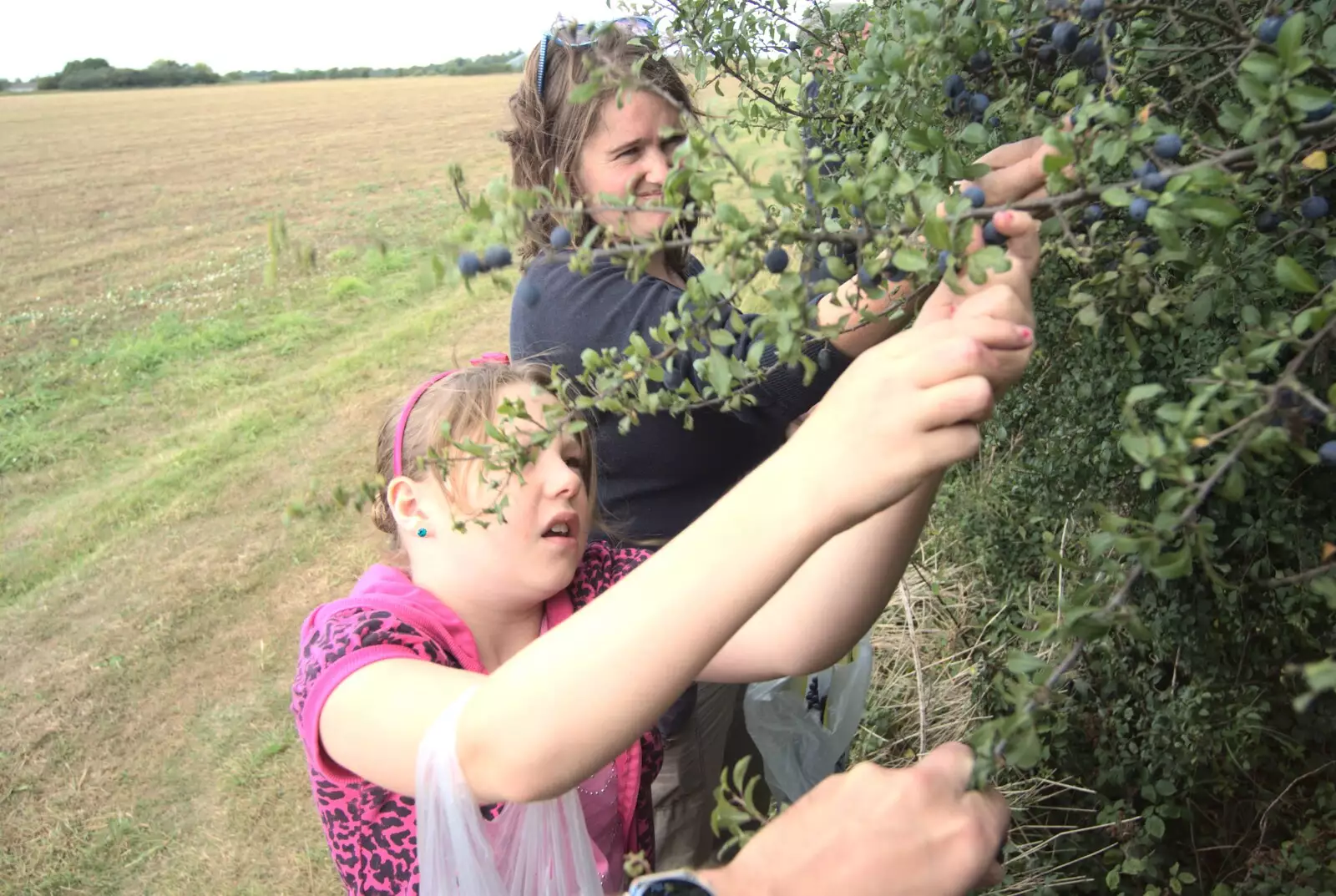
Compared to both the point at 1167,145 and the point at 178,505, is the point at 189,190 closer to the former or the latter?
the point at 178,505

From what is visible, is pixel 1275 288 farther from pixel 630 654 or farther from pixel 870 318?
pixel 630 654

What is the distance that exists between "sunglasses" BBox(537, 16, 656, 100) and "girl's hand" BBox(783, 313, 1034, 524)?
904 millimetres

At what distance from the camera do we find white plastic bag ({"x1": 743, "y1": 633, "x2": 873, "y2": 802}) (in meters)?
2.18

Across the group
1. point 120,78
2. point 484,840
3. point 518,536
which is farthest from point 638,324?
point 120,78

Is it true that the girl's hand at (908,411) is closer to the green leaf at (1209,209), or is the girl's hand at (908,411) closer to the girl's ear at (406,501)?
the green leaf at (1209,209)

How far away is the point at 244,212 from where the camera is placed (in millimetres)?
15852

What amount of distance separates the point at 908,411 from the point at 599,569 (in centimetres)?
99

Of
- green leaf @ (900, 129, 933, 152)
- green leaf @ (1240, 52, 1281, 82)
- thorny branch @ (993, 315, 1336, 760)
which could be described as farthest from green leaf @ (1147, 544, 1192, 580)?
green leaf @ (900, 129, 933, 152)

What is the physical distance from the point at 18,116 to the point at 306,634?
3680cm

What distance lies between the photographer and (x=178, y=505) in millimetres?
5773

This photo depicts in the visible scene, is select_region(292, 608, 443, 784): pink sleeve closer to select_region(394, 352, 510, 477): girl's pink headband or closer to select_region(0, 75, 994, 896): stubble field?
select_region(0, 75, 994, 896): stubble field

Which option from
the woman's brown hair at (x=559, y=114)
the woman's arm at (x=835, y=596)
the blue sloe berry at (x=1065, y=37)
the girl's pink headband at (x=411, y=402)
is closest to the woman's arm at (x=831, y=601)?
the woman's arm at (x=835, y=596)

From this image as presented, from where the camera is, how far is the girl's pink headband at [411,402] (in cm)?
159

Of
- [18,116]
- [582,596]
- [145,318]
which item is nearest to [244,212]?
[145,318]
